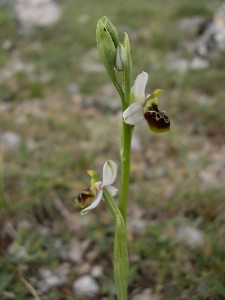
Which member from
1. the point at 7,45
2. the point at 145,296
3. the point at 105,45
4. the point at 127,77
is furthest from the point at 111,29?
the point at 7,45

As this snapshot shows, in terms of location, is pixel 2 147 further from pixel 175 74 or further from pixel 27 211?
pixel 175 74

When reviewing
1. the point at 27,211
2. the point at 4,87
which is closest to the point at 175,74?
the point at 4,87

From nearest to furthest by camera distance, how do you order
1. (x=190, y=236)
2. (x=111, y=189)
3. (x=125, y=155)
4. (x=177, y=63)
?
1. (x=125, y=155)
2. (x=111, y=189)
3. (x=190, y=236)
4. (x=177, y=63)

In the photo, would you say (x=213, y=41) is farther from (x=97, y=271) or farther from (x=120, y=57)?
(x=120, y=57)

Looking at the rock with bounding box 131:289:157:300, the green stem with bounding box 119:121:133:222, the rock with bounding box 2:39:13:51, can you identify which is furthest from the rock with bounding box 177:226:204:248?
the rock with bounding box 2:39:13:51

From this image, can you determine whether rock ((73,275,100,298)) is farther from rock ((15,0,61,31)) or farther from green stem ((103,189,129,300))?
rock ((15,0,61,31))
